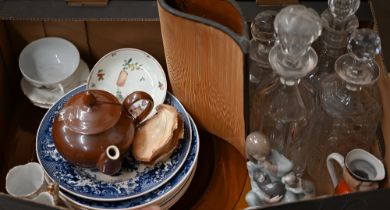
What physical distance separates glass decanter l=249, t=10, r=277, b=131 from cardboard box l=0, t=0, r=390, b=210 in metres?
0.05

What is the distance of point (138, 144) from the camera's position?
91 cm

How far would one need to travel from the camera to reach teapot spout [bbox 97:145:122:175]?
849 mm

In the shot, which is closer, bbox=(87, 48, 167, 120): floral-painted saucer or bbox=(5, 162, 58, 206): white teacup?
bbox=(5, 162, 58, 206): white teacup

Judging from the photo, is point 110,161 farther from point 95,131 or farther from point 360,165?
point 360,165

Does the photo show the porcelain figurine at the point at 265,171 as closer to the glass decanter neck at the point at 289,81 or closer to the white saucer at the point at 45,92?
the glass decanter neck at the point at 289,81

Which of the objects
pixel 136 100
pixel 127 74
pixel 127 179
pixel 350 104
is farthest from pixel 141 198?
pixel 350 104

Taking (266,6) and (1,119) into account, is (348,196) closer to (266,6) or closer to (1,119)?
(266,6)

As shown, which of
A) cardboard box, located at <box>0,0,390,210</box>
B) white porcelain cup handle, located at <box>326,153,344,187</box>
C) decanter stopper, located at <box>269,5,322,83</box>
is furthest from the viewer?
cardboard box, located at <box>0,0,390,210</box>

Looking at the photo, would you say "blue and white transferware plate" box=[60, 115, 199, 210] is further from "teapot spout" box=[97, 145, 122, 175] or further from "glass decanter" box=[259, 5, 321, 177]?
"glass decanter" box=[259, 5, 321, 177]

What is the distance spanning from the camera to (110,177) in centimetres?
91

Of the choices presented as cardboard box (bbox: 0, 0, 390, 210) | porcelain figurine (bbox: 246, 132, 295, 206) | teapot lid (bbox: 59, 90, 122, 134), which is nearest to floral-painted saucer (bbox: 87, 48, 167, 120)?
cardboard box (bbox: 0, 0, 390, 210)

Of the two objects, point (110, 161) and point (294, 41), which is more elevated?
point (294, 41)

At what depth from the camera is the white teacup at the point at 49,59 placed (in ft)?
3.48

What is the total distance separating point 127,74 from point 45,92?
0.15m
